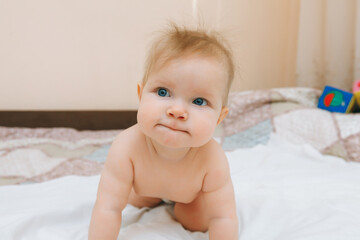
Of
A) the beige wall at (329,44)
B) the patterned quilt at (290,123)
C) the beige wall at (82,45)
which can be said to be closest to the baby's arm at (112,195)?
the patterned quilt at (290,123)

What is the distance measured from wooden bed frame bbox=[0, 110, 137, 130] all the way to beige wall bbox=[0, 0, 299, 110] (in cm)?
7

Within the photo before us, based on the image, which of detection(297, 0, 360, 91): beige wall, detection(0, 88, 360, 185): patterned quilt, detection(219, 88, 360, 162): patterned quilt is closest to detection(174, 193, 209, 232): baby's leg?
detection(0, 88, 360, 185): patterned quilt

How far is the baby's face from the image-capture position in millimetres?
506

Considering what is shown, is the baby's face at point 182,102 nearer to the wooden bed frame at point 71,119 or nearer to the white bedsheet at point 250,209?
the white bedsheet at point 250,209

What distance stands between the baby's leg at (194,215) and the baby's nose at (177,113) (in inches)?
9.1

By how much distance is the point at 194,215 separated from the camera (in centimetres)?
69

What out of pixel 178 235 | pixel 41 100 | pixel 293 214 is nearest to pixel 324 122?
pixel 293 214

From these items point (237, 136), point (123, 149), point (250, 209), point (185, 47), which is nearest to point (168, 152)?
point (123, 149)

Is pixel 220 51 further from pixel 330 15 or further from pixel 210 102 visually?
pixel 330 15

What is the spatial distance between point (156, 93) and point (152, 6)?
145cm

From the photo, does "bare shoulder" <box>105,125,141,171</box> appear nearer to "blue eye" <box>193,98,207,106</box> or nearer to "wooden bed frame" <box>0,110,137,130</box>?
"blue eye" <box>193,98,207,106</box>

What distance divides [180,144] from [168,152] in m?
0.09

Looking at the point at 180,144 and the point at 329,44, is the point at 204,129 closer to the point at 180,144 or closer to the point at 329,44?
the point at 180,144

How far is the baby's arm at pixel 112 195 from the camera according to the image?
58cm
